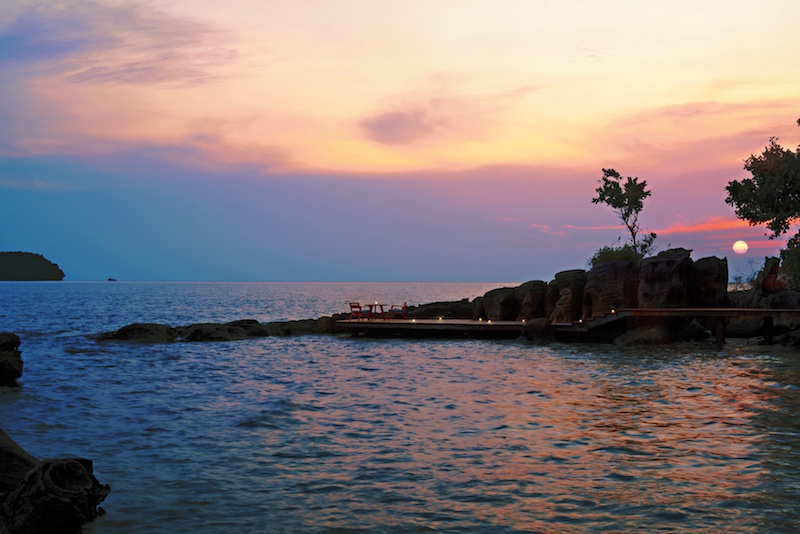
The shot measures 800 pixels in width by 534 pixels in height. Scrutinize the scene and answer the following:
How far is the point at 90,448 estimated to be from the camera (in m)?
13.6

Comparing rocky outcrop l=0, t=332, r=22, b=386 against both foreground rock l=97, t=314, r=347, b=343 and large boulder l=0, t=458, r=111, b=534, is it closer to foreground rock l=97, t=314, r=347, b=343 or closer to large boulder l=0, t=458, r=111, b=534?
large boulder l=0, t=458, r=111, b=534

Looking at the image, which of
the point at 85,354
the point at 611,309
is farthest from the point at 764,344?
the point at 85,354

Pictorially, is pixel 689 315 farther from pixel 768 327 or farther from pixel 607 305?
pixel 607 305

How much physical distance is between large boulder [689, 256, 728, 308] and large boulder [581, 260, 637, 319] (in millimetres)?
3326

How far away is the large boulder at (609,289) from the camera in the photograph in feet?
125

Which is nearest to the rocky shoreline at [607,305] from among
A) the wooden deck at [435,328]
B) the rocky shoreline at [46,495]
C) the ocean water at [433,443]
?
the wooden deck at [435,328]

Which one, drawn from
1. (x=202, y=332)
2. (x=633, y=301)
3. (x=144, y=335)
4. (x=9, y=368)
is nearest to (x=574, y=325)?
(x=633, y=301)

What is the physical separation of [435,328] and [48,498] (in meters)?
33.4

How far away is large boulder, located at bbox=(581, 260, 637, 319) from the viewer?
38.0 metres

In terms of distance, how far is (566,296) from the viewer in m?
40.1

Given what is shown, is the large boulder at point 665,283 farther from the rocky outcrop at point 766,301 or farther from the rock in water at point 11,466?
the rock in water at point 11,466

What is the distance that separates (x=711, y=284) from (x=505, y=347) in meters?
12.5

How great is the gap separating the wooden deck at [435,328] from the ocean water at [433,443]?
1109 centimetres

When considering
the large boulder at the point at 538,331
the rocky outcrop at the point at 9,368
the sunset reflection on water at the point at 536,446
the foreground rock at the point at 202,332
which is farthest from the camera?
the foreground rock at the point at 202,332
